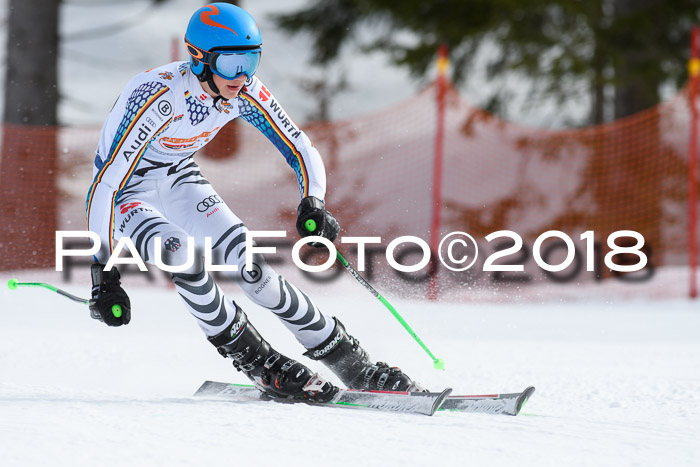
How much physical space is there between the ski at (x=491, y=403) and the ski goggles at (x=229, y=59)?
5.45 feet

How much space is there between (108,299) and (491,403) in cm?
165

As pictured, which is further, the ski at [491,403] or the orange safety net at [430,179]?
the orange safety net at [430,179]

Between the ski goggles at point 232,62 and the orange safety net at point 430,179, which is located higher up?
the ski goggles at point 232,62

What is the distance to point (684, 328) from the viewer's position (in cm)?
688

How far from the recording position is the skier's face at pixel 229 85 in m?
3.45

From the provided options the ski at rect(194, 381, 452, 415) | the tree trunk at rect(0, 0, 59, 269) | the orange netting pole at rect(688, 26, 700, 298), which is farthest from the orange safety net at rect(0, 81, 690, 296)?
the ski at rect(194, 381, 452, 415)

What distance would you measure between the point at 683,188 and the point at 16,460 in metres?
9.71

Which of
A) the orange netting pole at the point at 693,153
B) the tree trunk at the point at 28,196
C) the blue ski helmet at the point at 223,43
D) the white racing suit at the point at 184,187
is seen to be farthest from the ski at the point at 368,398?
the tree trunk at the point at 28,196

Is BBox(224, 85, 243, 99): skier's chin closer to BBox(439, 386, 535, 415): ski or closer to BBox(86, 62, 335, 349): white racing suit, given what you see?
BBox(86, 62, 335, 349): white racing suit

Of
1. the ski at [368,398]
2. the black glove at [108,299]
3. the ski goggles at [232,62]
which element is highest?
the ski goggles at [232,62]

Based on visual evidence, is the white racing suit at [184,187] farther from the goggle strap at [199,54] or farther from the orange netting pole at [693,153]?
the orange netting pole at [693,153]

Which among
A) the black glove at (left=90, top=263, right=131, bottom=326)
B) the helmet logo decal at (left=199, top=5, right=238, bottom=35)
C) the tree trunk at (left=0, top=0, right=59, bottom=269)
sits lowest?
the tree trunk at (left=0, top=0, right=59, bottom=269)

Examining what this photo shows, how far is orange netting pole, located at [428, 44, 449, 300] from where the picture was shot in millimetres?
8672

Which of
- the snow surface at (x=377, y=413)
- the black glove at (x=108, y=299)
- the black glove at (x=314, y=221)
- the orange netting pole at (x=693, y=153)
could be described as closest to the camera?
the snow surface at (x=377, y=413)
